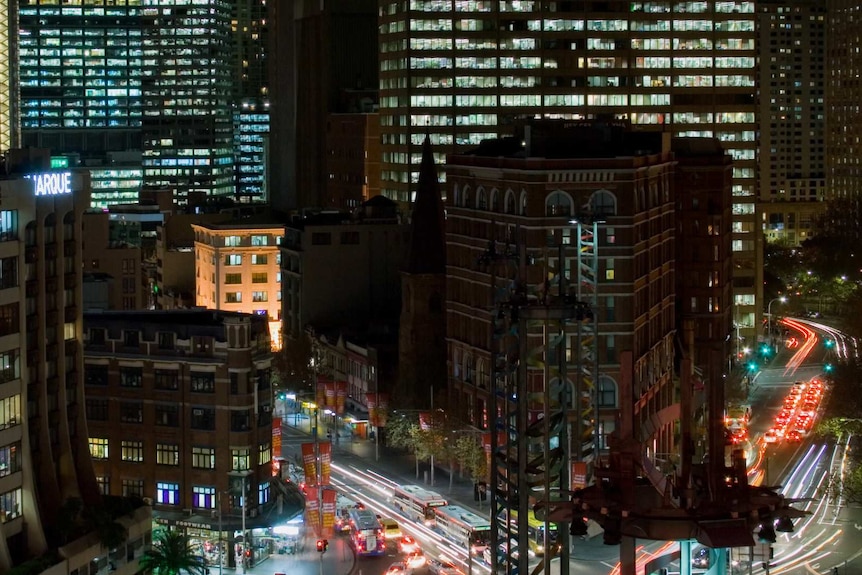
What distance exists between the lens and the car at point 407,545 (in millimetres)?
107375

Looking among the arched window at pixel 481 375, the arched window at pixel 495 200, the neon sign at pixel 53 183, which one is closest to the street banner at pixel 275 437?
the arched window at pixel 481 375

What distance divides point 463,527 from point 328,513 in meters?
7.69

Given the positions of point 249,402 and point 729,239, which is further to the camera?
point 729,239

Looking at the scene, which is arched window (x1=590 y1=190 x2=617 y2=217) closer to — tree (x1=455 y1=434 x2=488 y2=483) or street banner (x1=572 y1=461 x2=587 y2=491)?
tree (x1=455 y1=434 x2=488 y2=483)

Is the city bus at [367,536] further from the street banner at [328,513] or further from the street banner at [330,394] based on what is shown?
the street banner at [330,394]

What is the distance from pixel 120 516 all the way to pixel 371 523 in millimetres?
18767

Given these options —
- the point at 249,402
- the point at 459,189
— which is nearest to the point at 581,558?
the point at 249,402

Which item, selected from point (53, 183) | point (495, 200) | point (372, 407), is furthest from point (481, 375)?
point (53, 183)

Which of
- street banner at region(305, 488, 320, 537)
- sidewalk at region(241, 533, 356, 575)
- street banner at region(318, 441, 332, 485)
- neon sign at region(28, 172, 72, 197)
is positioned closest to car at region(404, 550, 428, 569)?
sidewalk at region(241, 533, 356, 575)

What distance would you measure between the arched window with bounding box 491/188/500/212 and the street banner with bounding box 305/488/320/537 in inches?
1157

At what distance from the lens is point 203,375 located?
4385 inches

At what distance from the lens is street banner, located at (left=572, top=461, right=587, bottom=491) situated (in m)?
99.9

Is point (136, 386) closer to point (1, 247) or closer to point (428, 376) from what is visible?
point (1, 247)

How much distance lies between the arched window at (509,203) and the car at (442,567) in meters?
31.7
